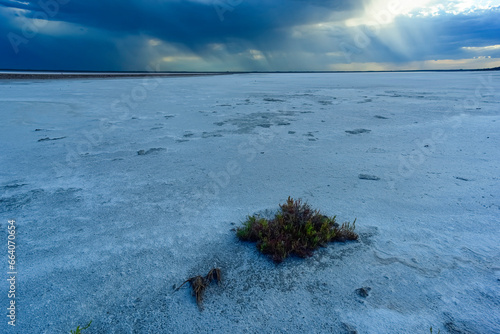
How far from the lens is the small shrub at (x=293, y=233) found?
2559 mm

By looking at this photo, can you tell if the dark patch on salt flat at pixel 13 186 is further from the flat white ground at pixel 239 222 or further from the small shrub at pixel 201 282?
the small shrub at pixel 201 282

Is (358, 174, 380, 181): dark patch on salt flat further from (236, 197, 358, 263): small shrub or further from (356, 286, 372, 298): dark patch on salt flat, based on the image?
(356, 286, 372, 298): dark patch on salt flat

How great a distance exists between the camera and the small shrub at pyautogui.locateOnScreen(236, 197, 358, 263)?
256cm

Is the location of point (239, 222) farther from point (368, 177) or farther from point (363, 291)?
point (368, 177)

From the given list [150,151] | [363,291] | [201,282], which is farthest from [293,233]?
[150,151]

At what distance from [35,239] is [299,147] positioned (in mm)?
4422

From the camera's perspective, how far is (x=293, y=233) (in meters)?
2.71

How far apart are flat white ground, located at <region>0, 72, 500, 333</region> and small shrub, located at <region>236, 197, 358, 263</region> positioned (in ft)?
0.32

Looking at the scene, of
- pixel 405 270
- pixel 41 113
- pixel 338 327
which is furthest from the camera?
pixel 41 113

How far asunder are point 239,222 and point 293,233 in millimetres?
671

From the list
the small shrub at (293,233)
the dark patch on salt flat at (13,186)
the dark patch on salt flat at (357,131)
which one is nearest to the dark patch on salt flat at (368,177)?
the small shrub at (293,233)

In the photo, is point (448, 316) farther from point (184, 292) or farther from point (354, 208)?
point (184, 292)

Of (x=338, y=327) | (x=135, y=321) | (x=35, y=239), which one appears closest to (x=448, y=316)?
(x=338, y=327)

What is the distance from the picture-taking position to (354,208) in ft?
10.9
